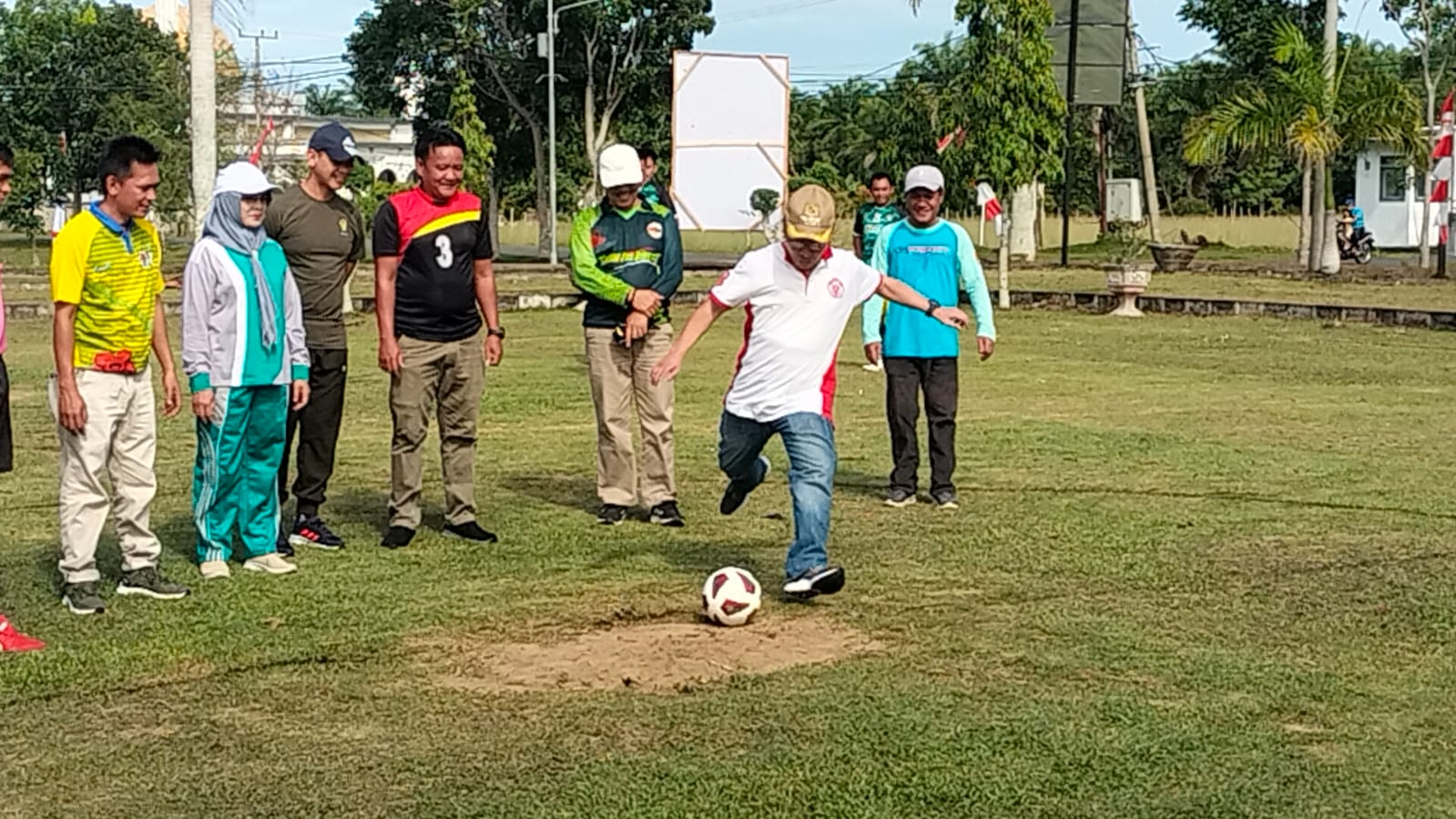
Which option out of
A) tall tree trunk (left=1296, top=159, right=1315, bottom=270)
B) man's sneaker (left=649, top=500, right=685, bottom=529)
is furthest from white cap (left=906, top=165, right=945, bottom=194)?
tall tree trunk (left=1296, top=159, right=1315, bottom=270)

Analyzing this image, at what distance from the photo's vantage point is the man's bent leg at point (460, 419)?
29.7ft

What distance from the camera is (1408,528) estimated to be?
9203 millimetres

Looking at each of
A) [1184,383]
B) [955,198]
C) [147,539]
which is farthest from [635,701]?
[955,198]

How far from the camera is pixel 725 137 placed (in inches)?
1757

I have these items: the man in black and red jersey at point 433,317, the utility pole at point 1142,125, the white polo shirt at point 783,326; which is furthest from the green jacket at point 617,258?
the utility pole at point 1142,125

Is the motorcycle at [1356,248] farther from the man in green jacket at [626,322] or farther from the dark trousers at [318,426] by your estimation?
the dark trousers at [318,426]

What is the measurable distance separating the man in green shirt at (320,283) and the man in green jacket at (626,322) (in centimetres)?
126

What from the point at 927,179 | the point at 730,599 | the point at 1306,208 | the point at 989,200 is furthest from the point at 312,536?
the point at 1306,208

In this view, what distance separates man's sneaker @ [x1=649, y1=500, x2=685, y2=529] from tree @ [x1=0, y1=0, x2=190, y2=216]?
58.7 metres

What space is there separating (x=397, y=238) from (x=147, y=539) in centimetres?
198

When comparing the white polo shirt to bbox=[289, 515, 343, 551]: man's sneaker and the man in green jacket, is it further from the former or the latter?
bbox=[289, 515, 343, 551]: man's sneaker

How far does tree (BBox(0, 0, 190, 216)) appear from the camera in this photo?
65562 mm

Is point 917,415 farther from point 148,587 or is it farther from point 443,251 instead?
point 148,587

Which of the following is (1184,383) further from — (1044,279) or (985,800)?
(1044,279)
